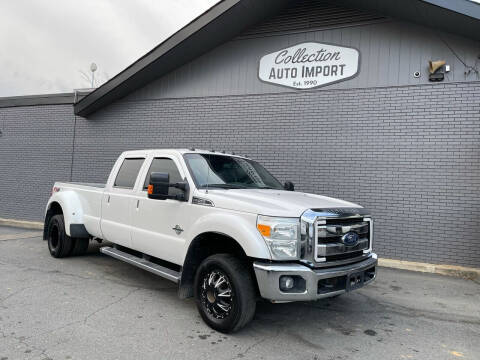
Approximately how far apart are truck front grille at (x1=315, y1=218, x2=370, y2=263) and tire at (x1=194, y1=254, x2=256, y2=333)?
0.77 meters

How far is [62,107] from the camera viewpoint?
1165 cm

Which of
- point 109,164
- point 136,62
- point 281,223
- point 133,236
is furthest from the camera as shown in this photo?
point 109,164

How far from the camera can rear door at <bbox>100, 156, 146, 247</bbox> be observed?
5367 millimetres

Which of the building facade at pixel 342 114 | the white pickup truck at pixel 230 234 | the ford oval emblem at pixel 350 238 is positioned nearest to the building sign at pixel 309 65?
the building facade at pixel 342 114

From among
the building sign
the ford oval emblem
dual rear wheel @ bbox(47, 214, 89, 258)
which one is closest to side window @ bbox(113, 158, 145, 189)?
dual rear wheel @ bbox(47, 214, 89, 258)

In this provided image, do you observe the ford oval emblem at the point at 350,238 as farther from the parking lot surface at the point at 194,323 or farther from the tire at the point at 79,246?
the tire at the point at 79,246

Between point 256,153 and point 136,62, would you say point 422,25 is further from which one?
point 136,62

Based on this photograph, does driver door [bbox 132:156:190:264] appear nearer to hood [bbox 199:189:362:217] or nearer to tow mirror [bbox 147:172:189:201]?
tow mirror [bbox 147:172:189:201]

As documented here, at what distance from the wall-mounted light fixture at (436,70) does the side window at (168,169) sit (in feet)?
19.2

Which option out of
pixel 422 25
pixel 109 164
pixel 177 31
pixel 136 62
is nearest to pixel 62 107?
pixel 109 164

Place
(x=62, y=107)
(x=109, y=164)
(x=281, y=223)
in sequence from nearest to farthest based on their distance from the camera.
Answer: (x=281, y=223) → (x=109, y=164) → (x=62, y=107)

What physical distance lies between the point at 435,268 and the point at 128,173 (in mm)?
6061

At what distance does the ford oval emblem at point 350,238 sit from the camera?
392cm

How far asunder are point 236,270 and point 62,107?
1022 centimetres
